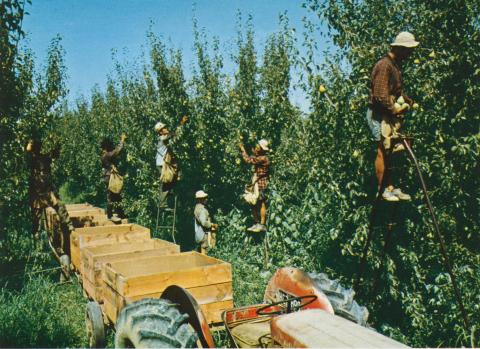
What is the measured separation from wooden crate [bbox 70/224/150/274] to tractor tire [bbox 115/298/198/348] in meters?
3.43

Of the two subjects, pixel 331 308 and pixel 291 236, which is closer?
pixel 331 308

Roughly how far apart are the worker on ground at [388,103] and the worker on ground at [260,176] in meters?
4.57

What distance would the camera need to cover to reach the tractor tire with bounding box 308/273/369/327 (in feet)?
13.0

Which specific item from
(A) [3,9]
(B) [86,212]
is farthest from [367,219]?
(B) [86,212]

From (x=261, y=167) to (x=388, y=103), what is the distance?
5072mm

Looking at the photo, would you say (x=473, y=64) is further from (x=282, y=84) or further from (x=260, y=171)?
(x=282, y=84)

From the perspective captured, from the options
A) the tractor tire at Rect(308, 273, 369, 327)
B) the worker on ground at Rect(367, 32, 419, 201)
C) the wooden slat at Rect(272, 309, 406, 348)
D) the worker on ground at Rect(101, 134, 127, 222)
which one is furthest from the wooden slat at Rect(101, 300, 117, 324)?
the worker on ground at Rect(101, 134, 127, 222)

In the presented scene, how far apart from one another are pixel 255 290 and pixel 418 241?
9.57 feet

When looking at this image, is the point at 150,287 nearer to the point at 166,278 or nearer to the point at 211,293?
the point at 166,278

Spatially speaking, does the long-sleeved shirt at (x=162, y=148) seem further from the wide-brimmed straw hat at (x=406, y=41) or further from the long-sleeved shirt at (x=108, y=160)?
the wide-brimmed straw hat at (x=406, y=41)

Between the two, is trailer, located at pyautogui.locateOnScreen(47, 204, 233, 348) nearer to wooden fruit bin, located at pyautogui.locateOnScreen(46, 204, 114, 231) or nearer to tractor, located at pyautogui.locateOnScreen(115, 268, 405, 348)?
tractor, located at pyautogui.locateOnScreen(115, 268, 405, 348)

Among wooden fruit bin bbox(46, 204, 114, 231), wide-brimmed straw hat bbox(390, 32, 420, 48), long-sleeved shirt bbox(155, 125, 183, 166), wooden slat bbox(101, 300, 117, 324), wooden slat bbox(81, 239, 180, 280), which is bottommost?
wooden slat bbox(101, 300, 117, 324)

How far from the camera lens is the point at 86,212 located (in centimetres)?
1038

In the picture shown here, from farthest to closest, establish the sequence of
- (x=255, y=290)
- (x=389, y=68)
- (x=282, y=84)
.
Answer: (x=282, y=84) → (x=255, y=290) → (x=389, y=68)
